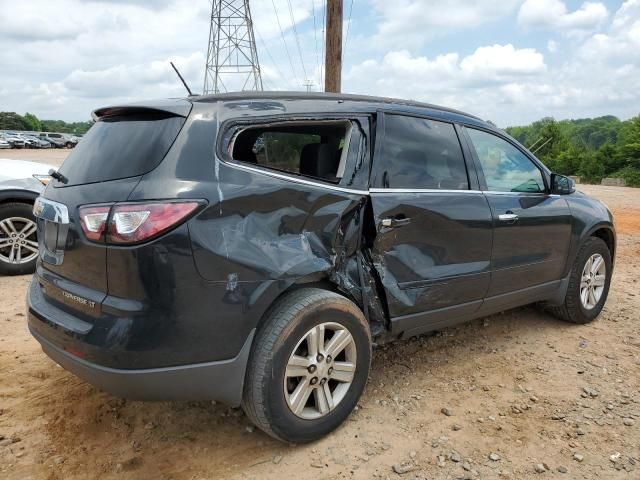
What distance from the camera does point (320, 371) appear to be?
277 cm

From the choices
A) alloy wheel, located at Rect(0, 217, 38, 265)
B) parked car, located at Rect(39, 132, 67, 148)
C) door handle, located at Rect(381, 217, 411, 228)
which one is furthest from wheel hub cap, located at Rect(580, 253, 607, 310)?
parked car, located at Rect(39, 132, 67, 148)

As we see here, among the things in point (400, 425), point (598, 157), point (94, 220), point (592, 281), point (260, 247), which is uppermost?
point (94, 220)

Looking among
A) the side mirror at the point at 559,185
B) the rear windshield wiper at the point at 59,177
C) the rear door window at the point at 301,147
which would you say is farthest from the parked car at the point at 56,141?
the rear door window at the point at 301,147

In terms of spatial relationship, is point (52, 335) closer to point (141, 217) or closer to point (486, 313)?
point (141, 217)

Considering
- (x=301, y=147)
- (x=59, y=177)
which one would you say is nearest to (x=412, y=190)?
(x=301, y=147)

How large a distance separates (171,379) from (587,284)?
377 centimetres

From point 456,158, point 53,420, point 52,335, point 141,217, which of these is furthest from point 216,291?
point 456,158

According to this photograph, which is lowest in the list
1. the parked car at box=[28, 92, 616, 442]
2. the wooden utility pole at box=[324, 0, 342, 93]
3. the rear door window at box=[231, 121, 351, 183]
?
the parked car at box=[28, 92, 616, 442]

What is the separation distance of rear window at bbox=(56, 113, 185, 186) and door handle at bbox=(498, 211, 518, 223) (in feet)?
7.54

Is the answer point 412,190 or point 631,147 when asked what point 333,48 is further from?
point 631,147

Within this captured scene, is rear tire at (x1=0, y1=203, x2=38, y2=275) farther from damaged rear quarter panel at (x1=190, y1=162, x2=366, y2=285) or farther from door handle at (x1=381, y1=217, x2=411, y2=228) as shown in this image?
→ door handle at (x1=381, y1=217, x2=411, y2=228)

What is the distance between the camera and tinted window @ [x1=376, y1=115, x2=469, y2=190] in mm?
3191

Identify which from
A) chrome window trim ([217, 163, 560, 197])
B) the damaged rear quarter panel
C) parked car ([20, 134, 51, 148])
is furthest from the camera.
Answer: parked car ([20, 134, 51, 148])

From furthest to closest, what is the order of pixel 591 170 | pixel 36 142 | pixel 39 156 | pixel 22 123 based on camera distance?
pixel 22 123
pixel 36 142
pixel 39 156
pixel 591 170
